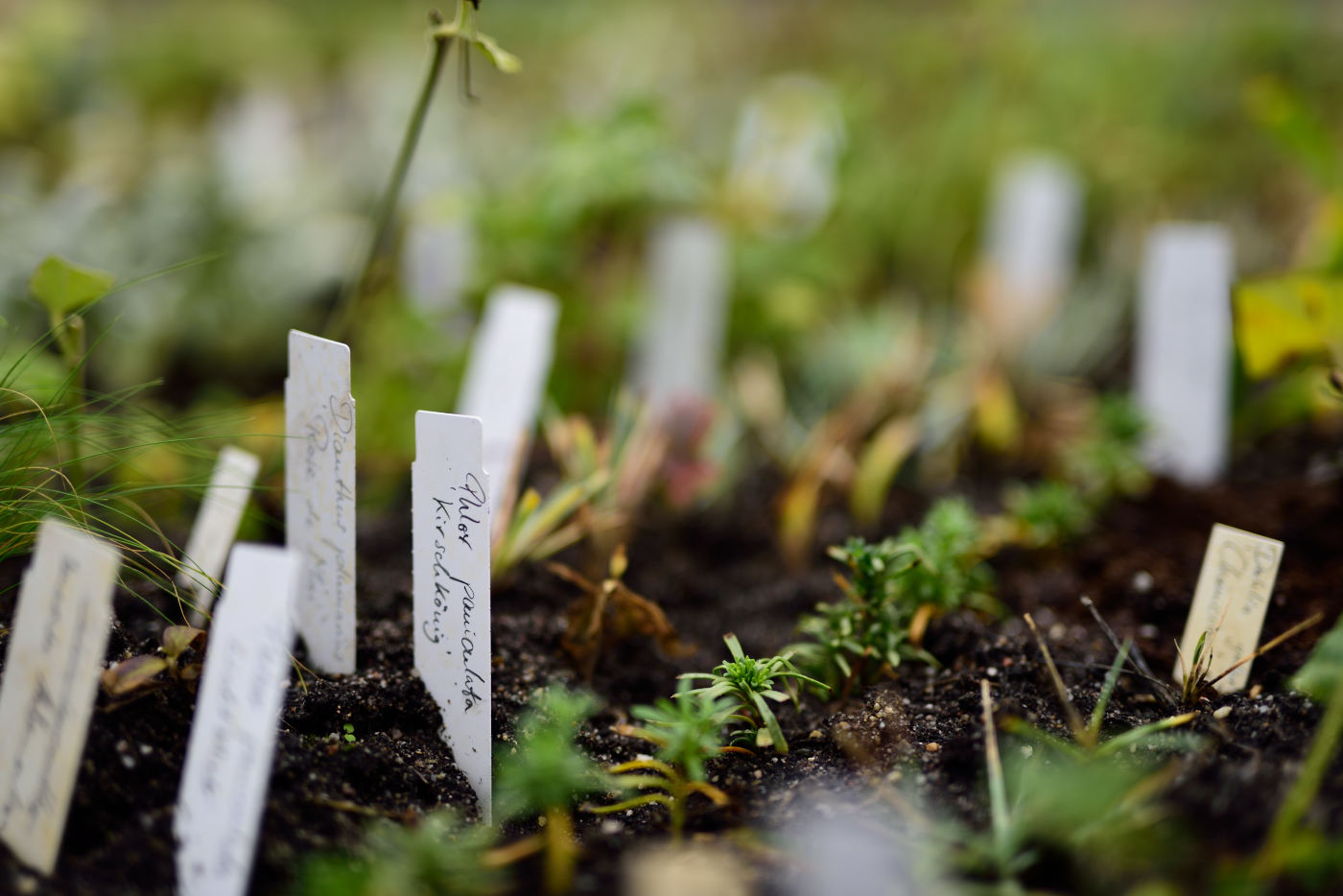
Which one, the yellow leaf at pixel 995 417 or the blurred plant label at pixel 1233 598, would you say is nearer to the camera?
the blurred plant label at pixel 1233 598

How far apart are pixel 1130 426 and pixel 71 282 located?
5.00 ft

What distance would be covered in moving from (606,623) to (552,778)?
442 mm

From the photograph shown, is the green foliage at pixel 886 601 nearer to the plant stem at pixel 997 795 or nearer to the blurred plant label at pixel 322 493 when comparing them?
the plant stem at pixel 997 795

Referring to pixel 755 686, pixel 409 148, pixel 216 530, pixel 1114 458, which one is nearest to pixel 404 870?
pixel 755 686

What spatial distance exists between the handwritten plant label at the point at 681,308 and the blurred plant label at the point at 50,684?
3.97 feet

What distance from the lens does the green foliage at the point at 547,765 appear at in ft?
2.20

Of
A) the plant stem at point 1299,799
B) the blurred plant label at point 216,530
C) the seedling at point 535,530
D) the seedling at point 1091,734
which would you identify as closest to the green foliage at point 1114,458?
the seedling at point 1091,734

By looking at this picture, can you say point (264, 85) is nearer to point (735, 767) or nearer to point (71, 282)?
point (71, 282)

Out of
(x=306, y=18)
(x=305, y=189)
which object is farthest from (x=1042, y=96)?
(x=306, y=18)

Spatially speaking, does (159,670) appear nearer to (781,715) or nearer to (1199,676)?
(781,715)

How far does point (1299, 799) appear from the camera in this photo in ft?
2.17

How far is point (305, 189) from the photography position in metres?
2.53

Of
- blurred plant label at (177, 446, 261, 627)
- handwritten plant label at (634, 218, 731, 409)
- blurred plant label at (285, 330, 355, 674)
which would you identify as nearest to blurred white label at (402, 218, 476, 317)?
handwritten plant label at (634, 218, 731, 409)

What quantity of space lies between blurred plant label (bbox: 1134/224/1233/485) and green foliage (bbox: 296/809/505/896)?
135 cm
